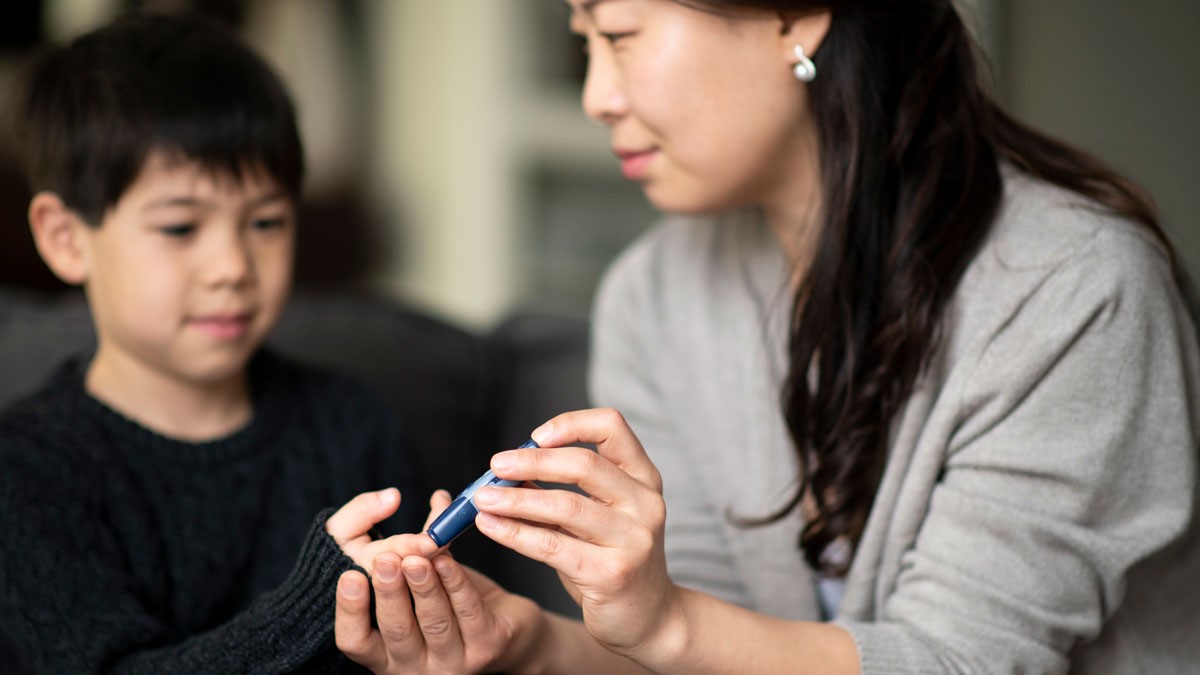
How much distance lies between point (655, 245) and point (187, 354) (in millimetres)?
547

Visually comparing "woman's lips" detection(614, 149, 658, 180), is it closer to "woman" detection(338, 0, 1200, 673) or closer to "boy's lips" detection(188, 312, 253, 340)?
"woman" detection(338, 0, 1200, 673)

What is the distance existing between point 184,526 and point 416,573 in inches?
17.4

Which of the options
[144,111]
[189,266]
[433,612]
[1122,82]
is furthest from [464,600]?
[1122,82]

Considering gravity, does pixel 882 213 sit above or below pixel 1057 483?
above

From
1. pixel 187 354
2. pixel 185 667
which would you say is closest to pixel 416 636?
pixel 185 667

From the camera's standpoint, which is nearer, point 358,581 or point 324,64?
point 358,581

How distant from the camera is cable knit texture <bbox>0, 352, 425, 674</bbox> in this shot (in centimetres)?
91

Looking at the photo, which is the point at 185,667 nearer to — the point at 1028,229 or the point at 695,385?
the point at 695,385

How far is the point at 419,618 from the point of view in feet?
2.74

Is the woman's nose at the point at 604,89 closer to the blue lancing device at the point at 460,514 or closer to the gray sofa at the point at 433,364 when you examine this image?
the blue lancing device at the point at 460,514

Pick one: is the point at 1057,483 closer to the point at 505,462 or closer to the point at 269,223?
the point at 505,462

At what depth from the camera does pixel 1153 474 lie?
0.96 m

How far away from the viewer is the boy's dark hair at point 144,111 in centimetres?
108

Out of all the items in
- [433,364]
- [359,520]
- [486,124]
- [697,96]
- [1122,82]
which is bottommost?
[486,124]
